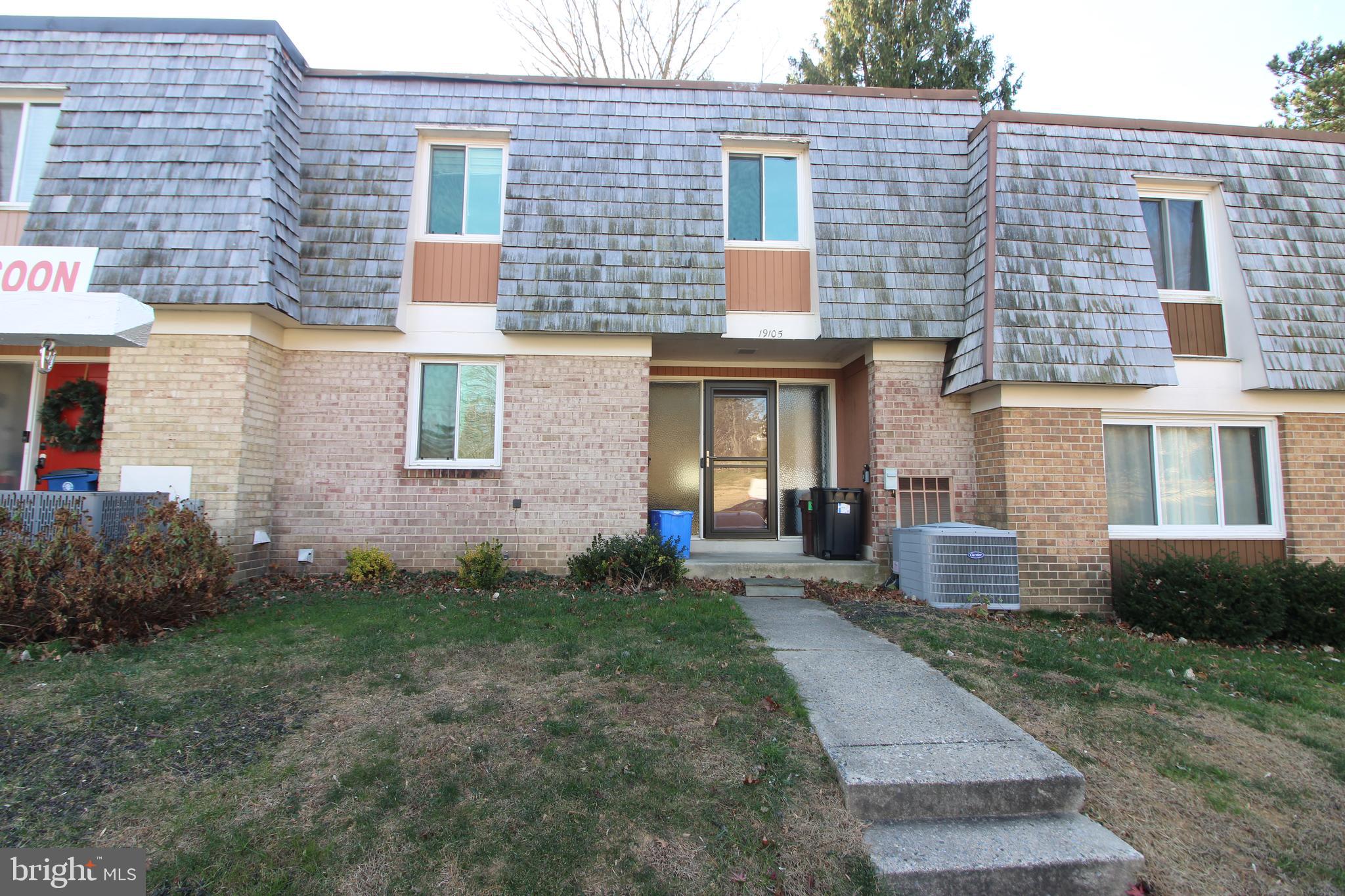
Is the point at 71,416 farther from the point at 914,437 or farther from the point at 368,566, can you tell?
the point at 914,437

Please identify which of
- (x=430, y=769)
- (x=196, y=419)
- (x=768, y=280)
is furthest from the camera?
(x=768, y=280)

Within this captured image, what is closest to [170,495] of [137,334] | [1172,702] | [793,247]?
[137,334]

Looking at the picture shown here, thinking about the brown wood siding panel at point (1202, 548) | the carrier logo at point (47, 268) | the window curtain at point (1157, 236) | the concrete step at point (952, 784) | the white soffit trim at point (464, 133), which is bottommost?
the concrete step at point (952, 784)

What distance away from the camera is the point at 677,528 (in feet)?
28.2

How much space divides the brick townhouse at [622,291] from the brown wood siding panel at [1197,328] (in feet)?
0.18

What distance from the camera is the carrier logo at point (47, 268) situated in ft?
17.3

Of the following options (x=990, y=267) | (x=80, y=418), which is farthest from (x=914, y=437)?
(x=80, y=418)

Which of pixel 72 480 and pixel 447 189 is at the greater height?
pixel 447 189

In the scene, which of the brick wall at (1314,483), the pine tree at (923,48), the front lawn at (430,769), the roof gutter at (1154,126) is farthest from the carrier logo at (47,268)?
the pine tree at (923,48)

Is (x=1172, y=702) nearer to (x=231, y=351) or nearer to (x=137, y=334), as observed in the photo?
(x=137, y=334)

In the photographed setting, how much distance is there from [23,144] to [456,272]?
5.41 meters

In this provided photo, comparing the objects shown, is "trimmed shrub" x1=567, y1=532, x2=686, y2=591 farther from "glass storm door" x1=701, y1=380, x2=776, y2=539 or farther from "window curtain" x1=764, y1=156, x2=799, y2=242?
"window curtain" x1=764, y1=156, x2=799, y2=242

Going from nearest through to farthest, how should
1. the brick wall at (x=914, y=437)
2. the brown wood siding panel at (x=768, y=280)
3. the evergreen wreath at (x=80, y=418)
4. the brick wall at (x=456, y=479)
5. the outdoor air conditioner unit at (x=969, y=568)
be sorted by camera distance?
the outdoor air conditioner unit at (x=969, y=568)
the brick wall at (x=456, y=479)
the evergreen wreath at (x=80, y=418)
the brick wall at (x=914, y=437)
the brown wood siding panel at (x=768, y=280)

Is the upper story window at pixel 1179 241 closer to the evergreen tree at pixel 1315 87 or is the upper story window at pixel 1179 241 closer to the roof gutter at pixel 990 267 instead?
the roof gutter at pixel 990 267
